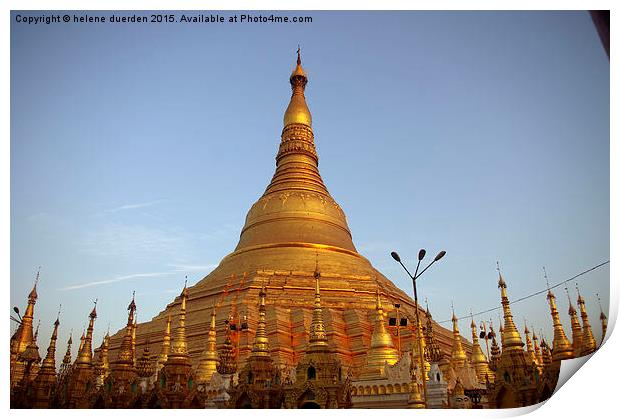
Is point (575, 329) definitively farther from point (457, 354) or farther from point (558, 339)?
point (457, 354)

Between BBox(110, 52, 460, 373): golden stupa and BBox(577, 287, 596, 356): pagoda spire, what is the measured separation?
22.9ft

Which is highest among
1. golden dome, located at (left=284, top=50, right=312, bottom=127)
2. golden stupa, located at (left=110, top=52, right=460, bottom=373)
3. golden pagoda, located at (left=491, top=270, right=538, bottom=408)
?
golden dome, located at (left=284, top=50, right=312, bottom=127)

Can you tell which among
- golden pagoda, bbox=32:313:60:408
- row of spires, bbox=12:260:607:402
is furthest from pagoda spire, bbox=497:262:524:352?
golden pagoda, bbox=32:313:60:408

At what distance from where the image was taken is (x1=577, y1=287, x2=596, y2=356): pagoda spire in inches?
411

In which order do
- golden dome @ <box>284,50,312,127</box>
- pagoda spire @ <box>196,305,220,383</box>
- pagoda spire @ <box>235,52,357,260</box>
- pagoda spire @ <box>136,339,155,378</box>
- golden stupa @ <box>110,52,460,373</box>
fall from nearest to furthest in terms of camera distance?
pagoda spire @ <box>136,339,155,378</box>
pagoda spire @ <box>196,305,220,383</box>
golden stupa @ <box>110,52,460,373</box>
pagoda spire @ <box>235,52,357,260</box>
golden dome @ <box>284,50,312,127</box>

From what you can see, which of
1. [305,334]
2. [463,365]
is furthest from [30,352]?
Answer: [463,365]

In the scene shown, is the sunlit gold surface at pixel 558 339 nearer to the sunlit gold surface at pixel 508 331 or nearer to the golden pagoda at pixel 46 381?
the sunlit gold surface at pixel 508 331

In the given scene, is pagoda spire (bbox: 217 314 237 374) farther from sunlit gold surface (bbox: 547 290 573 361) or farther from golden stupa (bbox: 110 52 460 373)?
sunlit gold surface (bbox: 547 290 573 361)

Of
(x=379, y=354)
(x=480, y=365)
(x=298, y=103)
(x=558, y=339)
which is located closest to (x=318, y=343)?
(x=379, y=354)

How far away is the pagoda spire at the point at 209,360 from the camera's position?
16641 millimetres

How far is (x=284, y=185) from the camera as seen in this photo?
28578 mm
